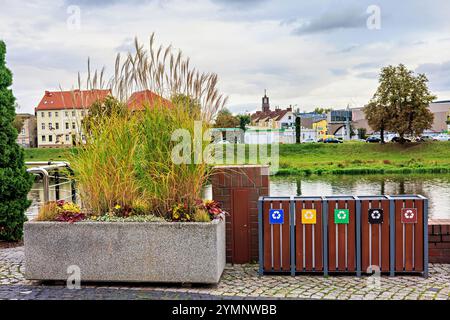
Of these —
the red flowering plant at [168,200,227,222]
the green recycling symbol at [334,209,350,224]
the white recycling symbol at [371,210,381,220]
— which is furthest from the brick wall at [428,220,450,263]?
the red flowering plant at [168,200,227,222]

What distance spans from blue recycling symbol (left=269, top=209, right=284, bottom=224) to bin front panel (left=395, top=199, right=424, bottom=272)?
1.30 meters

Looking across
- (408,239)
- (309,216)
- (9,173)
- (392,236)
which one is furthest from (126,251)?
(9,173)

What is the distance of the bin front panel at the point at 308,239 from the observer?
20.2 feet

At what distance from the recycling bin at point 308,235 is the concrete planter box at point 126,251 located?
925 mm

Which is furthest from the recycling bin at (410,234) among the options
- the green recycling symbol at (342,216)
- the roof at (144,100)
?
the roof at (144,100)

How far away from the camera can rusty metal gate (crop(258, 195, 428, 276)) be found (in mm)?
6070

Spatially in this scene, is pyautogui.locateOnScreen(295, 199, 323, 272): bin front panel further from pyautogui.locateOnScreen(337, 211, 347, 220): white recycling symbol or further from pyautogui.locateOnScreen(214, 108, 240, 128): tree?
pyautogui.locateOnScreen(214, 108, 240, 128): tree

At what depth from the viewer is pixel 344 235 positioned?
6.12 metres

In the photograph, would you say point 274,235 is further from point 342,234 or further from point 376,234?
point 376,234

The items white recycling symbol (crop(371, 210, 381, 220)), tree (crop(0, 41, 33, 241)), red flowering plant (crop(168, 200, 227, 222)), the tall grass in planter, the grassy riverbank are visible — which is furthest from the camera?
the grassy riverbank

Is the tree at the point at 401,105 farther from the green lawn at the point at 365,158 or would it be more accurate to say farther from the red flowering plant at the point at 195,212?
the red flowering plant at the point at 195,212
